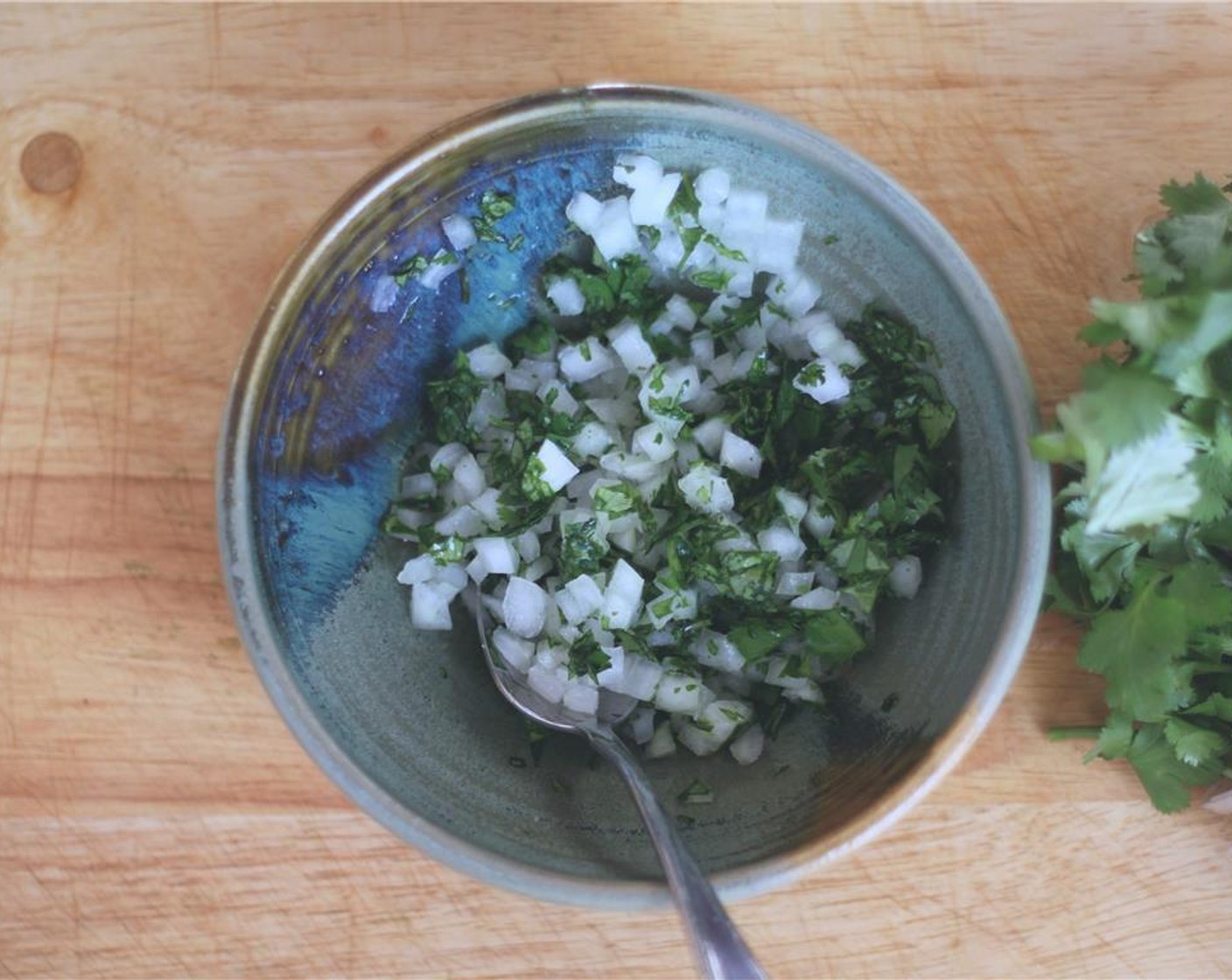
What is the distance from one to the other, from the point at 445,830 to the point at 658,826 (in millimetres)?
195

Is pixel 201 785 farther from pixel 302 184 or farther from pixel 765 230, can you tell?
pixel 765 230

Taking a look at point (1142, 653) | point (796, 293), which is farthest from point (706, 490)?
point (1142, 653)

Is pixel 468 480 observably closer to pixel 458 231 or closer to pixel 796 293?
pixel 458 231

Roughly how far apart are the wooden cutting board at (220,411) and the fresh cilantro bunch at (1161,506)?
0.10 metres

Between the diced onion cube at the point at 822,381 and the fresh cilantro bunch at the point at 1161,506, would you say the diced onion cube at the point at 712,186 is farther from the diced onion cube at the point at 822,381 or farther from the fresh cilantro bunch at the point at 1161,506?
the fresh cilantro bunch at the point at 1161,506

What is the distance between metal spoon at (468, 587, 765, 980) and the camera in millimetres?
1007

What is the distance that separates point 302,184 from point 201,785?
73cm

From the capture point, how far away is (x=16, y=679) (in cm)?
141

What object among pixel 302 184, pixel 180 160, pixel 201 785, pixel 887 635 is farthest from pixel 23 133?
pixel 887 635

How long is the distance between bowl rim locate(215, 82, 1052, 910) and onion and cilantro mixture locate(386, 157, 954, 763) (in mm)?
87

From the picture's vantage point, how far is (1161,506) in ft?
3.48

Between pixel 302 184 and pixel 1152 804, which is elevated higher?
pixel 302 184

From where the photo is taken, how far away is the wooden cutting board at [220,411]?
1385mm

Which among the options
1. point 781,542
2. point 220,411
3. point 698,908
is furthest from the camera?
point 220,411
